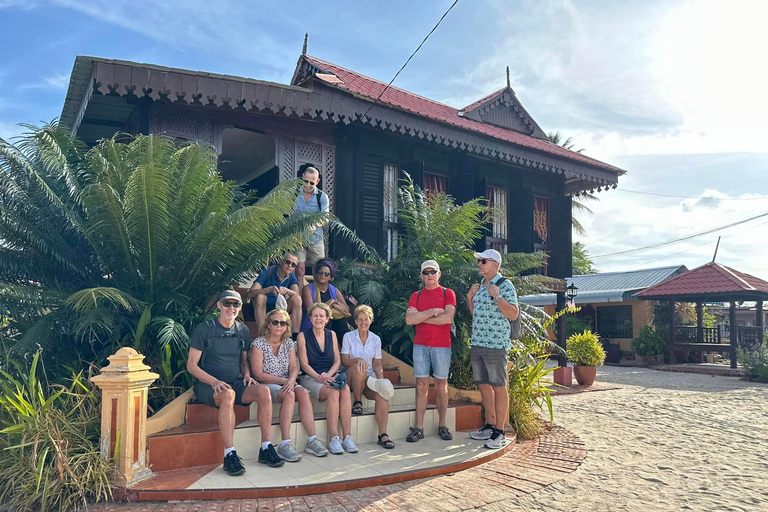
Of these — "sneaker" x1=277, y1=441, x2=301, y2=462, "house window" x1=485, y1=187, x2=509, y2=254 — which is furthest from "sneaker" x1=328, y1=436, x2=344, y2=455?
"house window" x1=485, y1=187, x2=509, y2=254

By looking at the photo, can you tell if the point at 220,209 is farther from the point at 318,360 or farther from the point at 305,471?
the point at 305,471

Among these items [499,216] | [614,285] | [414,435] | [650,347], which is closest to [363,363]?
[414,435]

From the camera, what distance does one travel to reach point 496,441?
5.58 m

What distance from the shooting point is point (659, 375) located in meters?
15.3

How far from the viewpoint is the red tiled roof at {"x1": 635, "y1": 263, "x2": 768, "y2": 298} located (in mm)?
17094

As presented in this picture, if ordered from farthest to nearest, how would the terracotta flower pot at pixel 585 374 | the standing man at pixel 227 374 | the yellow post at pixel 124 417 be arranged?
the terracotta flower pot at pixel 585 374 < the standing man at pixel 227 374 < the yellow post at pixel 124 417

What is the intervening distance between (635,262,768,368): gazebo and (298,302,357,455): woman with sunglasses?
51.8 feet

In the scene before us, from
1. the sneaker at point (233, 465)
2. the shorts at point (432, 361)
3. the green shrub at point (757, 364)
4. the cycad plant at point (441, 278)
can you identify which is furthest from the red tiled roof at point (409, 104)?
the green shrub at point (757, 364)

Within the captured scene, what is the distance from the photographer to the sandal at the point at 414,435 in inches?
221

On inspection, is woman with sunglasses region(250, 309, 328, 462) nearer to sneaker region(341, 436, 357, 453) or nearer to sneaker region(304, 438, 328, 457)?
sneaker region(304, 438, 328, 457)

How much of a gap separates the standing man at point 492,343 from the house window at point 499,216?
6.03 metres

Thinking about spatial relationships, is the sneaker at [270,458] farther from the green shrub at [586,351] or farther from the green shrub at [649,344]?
the green shrub at [649,344]

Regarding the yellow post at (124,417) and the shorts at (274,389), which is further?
the shorts at (274,389)

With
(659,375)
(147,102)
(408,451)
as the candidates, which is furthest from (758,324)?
(147,102)
